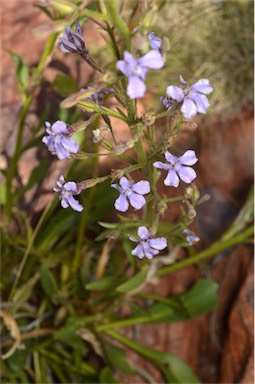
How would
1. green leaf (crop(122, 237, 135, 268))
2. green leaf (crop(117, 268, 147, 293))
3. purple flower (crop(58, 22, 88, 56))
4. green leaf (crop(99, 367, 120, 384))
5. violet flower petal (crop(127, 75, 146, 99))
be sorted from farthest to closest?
green leaf (crop(99, 367, 120, 384))
green leaf (crop(122, 237, 135, 268))
green leaf (crop(117, 268, 147, 293))
purple flower (crop(58, 22, 88, 56))
violet flower petal (crop(127, 75, 146, 99))

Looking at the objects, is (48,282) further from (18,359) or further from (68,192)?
(68,192)

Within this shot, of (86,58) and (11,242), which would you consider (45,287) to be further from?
(86,58)

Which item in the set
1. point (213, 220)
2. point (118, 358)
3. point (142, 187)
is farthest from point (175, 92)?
point (213, 220)

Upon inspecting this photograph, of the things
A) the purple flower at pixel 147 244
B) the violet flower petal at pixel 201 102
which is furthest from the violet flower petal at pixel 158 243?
the violet flower petal at pixel 201 102

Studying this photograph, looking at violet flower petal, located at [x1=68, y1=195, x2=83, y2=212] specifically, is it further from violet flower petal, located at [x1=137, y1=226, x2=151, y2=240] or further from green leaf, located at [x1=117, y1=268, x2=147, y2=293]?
green leaf, located at [x1=117, y1=268, x2=147, y2=293]

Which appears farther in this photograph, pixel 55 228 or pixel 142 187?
pixel 55 228

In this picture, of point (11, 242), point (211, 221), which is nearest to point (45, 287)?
point (11, 242)

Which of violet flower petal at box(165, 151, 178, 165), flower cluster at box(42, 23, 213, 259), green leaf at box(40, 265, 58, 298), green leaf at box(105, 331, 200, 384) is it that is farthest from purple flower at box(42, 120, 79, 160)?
green leaf at box(105, 331, 200, 384)
